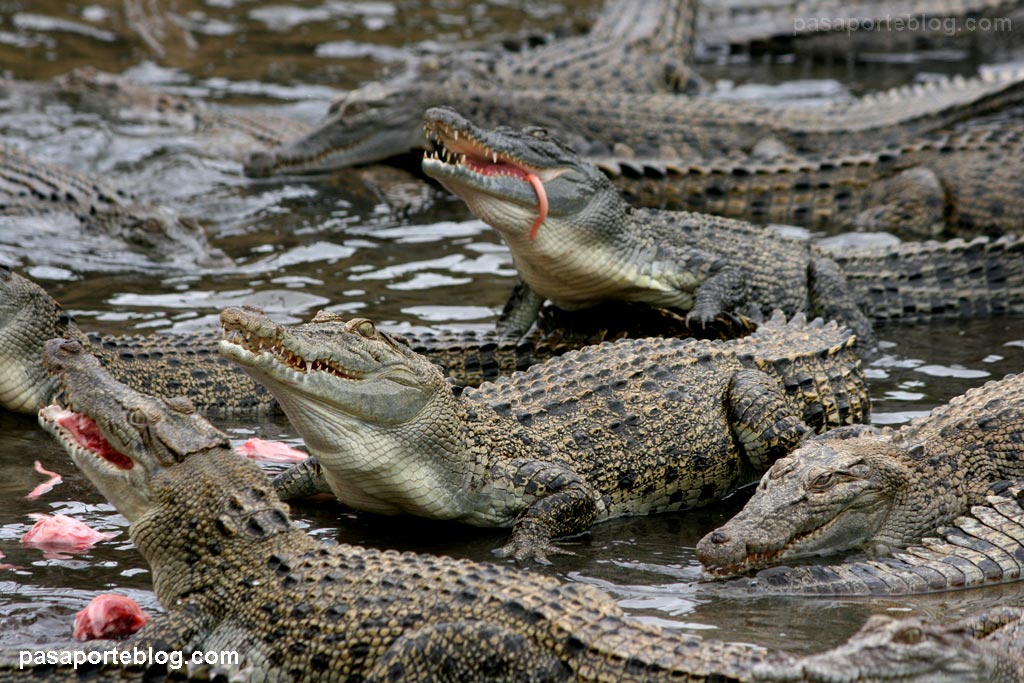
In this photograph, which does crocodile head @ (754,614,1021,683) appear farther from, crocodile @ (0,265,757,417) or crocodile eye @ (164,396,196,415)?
crocodile @ (0,265,757,417)

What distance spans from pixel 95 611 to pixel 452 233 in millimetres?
5551

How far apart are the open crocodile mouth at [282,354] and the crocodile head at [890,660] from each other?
1910 mm

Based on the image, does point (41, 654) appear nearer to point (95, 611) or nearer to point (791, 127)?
point (95, 611)

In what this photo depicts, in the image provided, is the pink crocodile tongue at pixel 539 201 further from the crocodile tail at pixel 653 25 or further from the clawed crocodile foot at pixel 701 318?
the crocodile tail at pixel 653 25

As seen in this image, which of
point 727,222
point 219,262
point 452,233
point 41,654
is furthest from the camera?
point 452,233

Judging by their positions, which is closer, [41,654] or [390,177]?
[41,654]

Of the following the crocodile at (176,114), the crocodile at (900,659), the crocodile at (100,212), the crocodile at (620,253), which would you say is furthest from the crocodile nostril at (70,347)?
the crocodile at (176,114)

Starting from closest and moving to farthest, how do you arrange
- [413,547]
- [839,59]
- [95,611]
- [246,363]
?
[95,611] → [246,363] → [413,547] → [839,59]

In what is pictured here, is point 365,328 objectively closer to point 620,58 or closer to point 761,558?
point 761,558

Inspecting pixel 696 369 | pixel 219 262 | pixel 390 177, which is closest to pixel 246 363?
pixel 696 369

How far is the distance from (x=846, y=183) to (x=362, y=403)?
5.71 m

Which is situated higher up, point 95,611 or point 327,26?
point 327,26

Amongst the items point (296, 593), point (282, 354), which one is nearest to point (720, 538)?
point (296, 593)

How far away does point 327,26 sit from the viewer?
50.6ft
